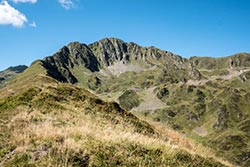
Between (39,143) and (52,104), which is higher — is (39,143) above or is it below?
below

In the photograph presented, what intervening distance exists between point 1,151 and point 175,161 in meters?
6.78

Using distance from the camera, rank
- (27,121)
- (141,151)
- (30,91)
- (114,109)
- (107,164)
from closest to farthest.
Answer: (107,164)
(141,151)
(27,121)
(30,91)
(114,109)

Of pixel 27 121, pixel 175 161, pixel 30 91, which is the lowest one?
pixel 175 161

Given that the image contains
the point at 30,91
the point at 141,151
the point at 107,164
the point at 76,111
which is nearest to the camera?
the point at 107,164

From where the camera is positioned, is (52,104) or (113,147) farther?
(52,104)

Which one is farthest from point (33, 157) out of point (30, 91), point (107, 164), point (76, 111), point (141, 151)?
point (30, 91)

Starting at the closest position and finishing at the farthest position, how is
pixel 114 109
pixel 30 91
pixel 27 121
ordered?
pixel 27 121
pixel 30 91
pixel 114 109

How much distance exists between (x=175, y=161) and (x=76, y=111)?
619 inches

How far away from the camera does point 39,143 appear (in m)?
13.1

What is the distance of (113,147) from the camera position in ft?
44.4

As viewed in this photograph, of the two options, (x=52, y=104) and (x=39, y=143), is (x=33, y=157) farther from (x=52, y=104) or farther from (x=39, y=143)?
(x=52, y=104)

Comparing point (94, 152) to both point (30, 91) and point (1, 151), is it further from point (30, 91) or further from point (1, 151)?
point (30, 91)

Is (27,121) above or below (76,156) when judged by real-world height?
above

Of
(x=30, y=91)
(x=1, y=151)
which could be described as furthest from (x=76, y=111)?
(x=1, y=151)
